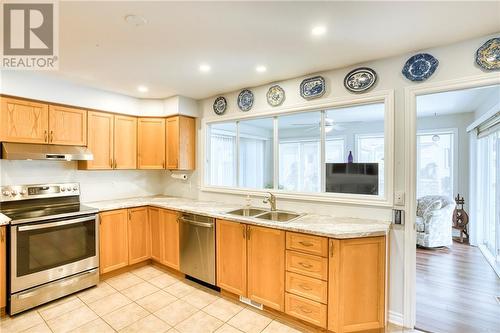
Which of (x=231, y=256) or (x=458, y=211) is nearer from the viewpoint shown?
(x=231, y=256)

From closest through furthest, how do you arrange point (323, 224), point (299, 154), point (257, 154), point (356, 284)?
point (356, 284) < point (323, 224) < point (257, 154) < point (299, 154)

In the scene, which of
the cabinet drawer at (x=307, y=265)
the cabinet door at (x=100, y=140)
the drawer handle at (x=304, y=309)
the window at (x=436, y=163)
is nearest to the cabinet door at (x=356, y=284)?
the cabinet drawer at (x=307, y=265)

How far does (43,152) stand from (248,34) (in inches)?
104

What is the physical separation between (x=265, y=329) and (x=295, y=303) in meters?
0.35

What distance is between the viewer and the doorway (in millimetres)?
2482

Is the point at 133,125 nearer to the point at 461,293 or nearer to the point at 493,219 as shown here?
the point at 461,293

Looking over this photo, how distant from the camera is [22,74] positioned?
2.71 m

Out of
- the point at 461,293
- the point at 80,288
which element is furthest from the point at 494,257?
the point at 80,288

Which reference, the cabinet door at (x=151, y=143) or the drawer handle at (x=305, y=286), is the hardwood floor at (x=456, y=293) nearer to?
the drawer handle at (x=305, y=286)

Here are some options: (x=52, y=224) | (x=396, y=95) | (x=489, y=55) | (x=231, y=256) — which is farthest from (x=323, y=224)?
(x=52, y=224)

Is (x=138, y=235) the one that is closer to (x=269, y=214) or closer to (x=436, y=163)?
(x=269, y=214)

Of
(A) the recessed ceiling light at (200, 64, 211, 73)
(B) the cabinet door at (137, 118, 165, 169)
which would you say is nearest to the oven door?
(B) the cabinet door at (137, 118, 165, 169)

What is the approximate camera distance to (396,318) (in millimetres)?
2305

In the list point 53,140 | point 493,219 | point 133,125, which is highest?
point 133,125
